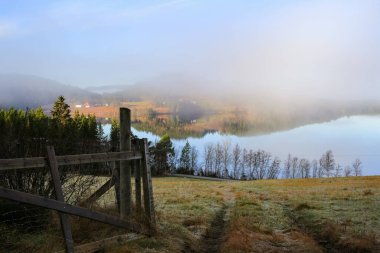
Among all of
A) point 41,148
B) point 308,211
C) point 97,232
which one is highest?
point 41,148

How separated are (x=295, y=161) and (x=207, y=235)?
190379mm

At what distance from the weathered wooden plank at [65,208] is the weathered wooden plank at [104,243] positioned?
21cm

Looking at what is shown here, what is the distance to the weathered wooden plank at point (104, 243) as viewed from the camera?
8440 mm

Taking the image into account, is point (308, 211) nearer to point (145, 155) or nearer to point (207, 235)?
point (207, 235)

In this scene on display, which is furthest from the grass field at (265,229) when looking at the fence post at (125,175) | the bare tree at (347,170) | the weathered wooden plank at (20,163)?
the bare tree at (347,170)

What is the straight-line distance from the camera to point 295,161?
196500 millimetres

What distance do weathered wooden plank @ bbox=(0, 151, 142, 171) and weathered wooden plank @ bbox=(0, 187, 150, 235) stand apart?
0.47m

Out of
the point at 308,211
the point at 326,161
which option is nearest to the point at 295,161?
the point at 326,161

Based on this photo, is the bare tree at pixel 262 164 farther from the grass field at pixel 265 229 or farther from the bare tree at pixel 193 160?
the grass field at pixel 265 229

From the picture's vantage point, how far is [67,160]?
8398mm


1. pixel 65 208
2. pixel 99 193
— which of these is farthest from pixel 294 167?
pixel 65 208

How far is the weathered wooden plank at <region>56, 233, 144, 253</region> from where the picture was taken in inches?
332

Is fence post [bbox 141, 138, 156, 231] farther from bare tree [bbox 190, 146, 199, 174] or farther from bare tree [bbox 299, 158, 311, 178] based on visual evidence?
bare tree [bbox 299, 158, 311, 178]

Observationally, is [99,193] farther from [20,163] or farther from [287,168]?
[287,168]
